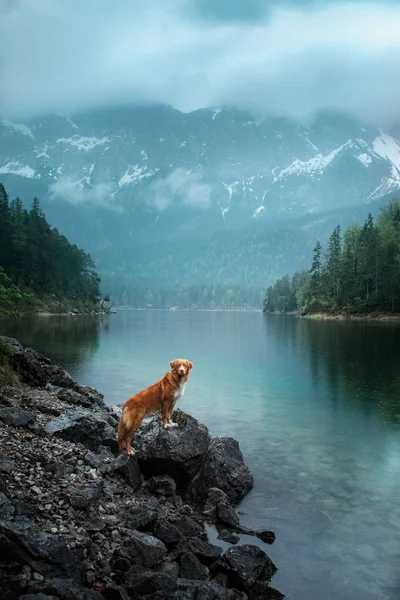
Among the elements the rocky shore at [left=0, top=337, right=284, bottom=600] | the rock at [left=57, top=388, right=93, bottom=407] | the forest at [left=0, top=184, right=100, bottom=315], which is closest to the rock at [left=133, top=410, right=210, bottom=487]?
the rocky shore at [left=0, top=337, right=284, bottom=600]

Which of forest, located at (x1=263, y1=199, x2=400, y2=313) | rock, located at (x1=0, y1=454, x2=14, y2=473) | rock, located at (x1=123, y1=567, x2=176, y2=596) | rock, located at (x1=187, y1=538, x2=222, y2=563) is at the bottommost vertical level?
rock, located at (x1=187, y1=538, x2=222, y2=563)

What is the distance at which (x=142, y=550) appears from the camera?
10125 mm

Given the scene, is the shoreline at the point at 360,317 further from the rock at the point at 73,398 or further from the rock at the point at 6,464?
the rock at the point at 6,464

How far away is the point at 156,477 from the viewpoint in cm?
1530

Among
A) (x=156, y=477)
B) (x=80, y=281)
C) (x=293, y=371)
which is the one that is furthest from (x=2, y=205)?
(x=156, y=477)

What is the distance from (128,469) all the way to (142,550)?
4682 millimetres

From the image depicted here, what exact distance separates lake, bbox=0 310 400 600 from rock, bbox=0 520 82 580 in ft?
15.6

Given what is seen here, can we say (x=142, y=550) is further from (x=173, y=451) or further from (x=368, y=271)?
(x=368, y=271)

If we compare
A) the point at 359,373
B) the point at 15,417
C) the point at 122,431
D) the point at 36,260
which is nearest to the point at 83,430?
the point at 15,417

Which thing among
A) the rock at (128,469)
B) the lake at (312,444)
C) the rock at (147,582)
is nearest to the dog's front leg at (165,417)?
the rock at (128,469)

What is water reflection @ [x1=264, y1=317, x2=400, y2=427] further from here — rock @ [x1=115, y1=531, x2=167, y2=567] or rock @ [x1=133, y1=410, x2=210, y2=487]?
rock @ [x1=115, y1=531, x2=167, y2=567]

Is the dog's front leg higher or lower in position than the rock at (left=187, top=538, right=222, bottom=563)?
higher

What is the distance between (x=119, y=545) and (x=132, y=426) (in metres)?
4.88

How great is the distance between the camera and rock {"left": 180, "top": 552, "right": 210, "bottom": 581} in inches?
403
